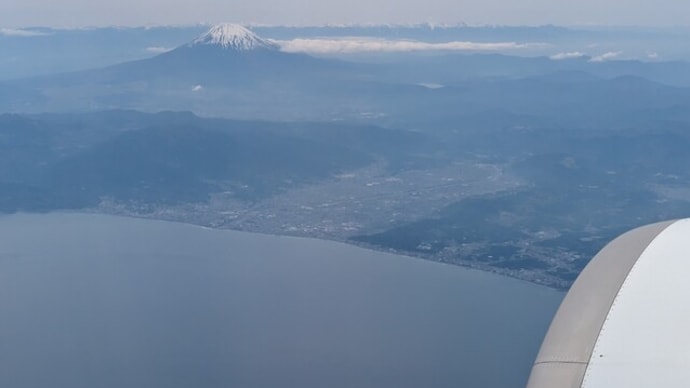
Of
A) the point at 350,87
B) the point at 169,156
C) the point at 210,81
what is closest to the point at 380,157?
the point at 169,156

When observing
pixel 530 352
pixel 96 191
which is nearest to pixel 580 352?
pixel 530 352

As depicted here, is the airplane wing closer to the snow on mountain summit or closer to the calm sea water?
the calm sea water

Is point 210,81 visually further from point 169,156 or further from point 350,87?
point 169,156

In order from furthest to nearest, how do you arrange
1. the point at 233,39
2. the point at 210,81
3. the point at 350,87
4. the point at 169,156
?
1. the point at 233,39
2. the point at 210,81
3. the point at 350,87
4. the point at 169,156

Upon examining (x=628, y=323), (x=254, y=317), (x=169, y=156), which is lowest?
(x=169, y=156)

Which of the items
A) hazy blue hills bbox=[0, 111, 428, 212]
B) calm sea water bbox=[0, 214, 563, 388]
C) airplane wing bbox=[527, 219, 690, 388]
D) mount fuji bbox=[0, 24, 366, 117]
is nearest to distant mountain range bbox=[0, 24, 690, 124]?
mount fuji bbox=[0, 24, 366, 117]

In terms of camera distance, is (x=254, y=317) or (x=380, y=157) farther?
(x=380, y=157)

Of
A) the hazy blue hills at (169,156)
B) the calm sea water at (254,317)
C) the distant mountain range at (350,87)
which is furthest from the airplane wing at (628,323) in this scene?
the distant mountain range at (350,87)

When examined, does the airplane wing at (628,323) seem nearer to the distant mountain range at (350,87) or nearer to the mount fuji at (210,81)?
the distant mountain range at (350,87)
